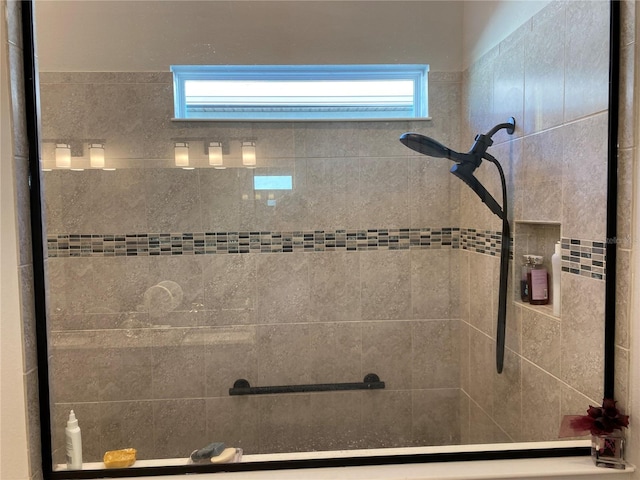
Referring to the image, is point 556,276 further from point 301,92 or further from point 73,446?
point 73,446

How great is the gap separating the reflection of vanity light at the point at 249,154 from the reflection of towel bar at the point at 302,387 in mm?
878

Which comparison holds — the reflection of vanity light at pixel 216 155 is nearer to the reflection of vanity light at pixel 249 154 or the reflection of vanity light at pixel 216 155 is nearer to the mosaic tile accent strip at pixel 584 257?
the reflection of vanity light at pixel 249 154

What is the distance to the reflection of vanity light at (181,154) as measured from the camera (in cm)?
184

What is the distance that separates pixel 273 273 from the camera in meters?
1.90

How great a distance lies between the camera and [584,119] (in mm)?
1236

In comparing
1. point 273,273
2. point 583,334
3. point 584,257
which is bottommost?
point 583,334

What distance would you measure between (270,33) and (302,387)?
55.0 inches

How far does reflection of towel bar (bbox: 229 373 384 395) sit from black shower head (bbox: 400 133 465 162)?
3.06 ft

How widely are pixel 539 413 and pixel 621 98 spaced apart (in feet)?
3.00

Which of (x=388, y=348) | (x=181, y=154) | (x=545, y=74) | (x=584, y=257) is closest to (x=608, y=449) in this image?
(x=584, y=257)

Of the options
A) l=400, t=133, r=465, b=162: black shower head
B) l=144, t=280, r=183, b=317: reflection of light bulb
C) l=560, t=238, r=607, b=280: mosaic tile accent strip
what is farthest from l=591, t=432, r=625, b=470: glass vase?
l=144, t=280, r=183, b=317: reflection of light bulb

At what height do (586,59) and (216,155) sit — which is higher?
(586,59)

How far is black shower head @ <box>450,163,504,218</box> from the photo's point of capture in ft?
5.50

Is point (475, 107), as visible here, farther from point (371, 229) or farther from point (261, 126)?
point (261, 126)
